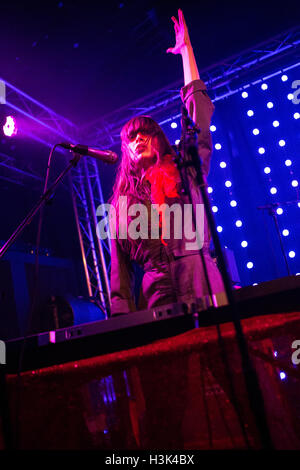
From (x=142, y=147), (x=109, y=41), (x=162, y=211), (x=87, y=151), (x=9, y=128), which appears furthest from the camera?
(x=109, y=41)

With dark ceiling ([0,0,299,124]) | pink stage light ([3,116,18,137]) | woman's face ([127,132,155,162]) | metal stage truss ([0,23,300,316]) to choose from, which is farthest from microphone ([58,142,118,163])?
metal stage truss ([0,23,300,316])

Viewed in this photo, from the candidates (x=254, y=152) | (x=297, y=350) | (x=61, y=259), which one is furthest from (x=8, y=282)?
(x=297, y=350)

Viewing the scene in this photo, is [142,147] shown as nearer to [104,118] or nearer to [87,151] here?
[87,151]

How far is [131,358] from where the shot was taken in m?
1.04

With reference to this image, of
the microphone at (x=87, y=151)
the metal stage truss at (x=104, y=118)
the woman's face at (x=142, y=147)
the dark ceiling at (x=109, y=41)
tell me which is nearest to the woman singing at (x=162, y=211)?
the woman's face at (x=142, y=147)

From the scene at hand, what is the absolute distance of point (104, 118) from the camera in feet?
24.6

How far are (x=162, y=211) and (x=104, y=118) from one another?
6.00m

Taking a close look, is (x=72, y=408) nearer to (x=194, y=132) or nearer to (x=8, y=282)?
(x=194, y=132)

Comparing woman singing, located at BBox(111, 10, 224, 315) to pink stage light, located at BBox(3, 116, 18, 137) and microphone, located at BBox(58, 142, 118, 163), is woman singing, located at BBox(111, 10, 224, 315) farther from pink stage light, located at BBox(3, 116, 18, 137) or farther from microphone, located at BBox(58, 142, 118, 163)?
pink stage light, located at BBox(3, 116, 18, 137)

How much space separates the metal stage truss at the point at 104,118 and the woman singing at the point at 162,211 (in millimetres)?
4737

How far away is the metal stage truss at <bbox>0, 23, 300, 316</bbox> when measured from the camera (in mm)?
6727

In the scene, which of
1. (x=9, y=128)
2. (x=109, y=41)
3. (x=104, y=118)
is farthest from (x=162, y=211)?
(x=104, y=118)

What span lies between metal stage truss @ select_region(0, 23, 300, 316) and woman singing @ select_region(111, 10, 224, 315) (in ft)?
15.5

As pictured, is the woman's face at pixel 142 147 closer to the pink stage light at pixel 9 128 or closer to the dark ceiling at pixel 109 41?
the pink stage light at pixel 9 128
